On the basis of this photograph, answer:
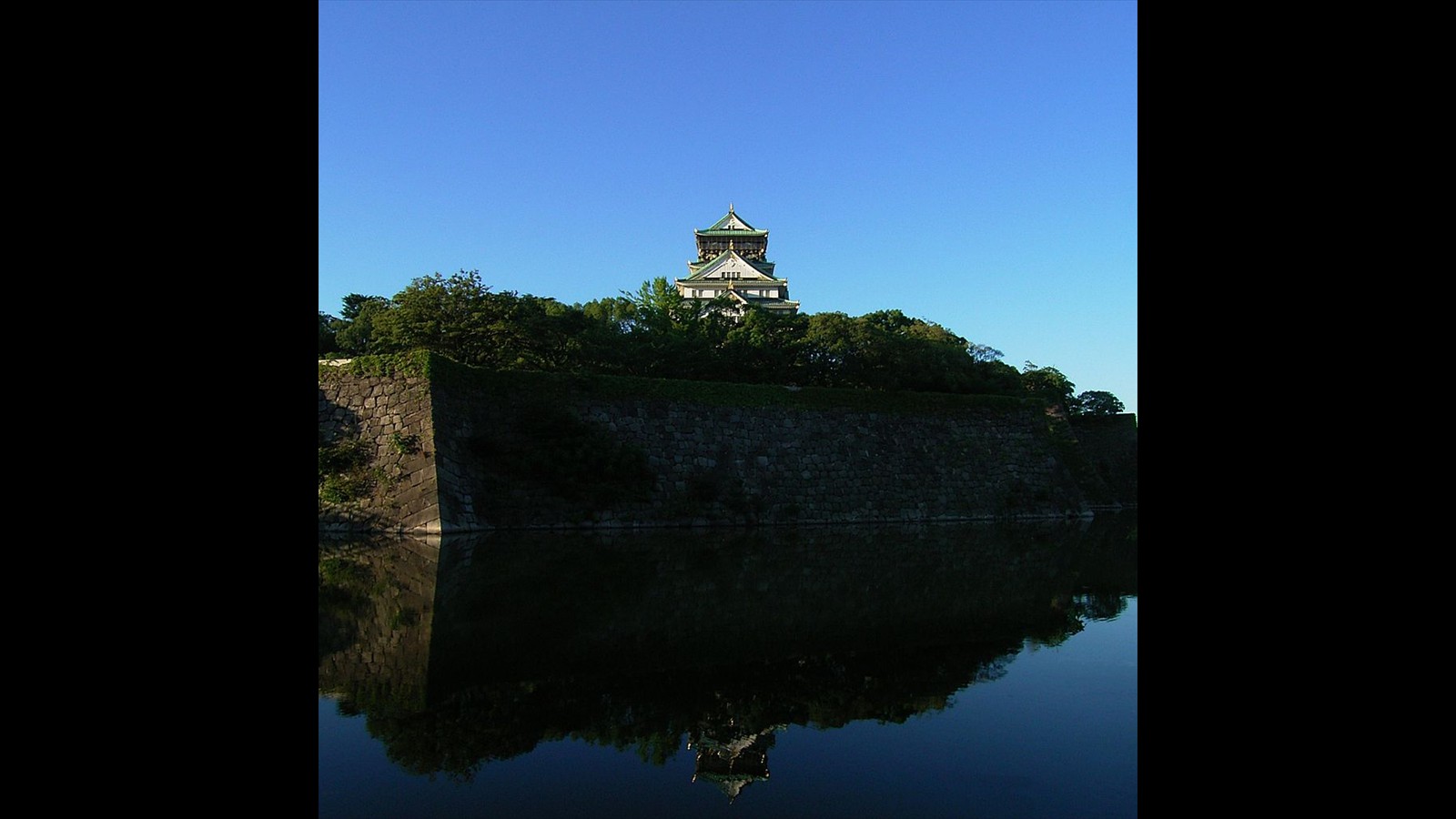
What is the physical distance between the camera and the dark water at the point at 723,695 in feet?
9.68

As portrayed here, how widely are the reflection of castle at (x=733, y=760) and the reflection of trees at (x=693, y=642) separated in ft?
0.06

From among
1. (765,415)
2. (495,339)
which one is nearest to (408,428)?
(495,339)

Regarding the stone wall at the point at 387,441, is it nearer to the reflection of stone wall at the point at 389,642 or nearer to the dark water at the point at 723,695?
the reflection of stone wall at the point at 389,642

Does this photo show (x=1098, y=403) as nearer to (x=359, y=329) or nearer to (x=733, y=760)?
(x=359, y=329)

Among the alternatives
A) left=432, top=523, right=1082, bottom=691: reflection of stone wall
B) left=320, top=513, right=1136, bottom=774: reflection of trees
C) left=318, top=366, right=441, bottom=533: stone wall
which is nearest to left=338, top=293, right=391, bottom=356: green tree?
left=318, top=366, right=441, bottom=533: stone wall

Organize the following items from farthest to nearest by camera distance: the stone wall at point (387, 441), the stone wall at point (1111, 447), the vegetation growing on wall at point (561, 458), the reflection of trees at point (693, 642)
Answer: the stone wall at point (1111, 447) < the vegetation growing on wall at point (561, 458) < the stone wall at point (387, 441) < the reflection of trees at point (693, 642)

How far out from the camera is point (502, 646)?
527 centimetres

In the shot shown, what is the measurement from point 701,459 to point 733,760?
15.3 meters

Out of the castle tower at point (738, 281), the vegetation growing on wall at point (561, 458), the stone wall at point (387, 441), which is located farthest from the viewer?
the castle tower at point (738, 281)

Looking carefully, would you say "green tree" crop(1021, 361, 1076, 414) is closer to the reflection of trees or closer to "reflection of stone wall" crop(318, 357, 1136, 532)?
"reflection of stone wall" crop(318, 357, 1136, 532)

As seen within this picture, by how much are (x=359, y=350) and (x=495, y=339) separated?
9.12m

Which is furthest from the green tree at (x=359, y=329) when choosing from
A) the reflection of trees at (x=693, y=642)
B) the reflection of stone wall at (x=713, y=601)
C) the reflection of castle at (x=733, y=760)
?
the reflection of castle at (x=733, y=760)
